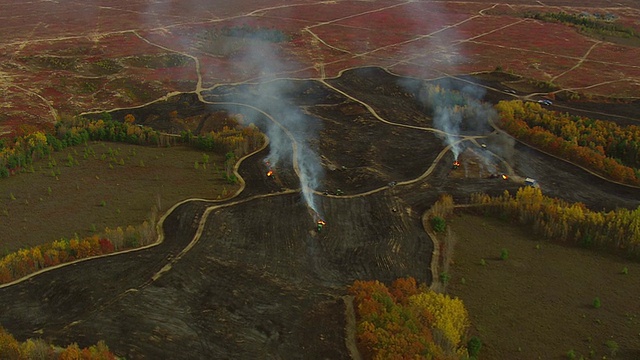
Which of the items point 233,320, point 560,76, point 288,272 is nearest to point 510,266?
point 288,272

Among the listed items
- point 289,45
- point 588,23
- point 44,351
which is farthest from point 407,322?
point 588,23

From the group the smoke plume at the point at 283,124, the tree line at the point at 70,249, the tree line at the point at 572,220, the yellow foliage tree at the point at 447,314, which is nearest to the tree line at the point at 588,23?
the smoke plume at the point at 283,124

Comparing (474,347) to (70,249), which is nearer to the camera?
(474,347)

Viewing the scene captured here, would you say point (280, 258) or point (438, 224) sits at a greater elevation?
point (438, 224)

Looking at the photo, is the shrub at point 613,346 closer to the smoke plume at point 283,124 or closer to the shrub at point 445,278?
the shrub at point 445,278

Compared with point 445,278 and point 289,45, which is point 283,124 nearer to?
point 445,278

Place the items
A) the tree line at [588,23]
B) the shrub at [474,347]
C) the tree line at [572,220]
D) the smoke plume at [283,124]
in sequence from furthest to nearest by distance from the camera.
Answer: the tree line at [588,23] < the smoke plume at [283,124] < the tree line at [572,220] < the shrub at [474,347]

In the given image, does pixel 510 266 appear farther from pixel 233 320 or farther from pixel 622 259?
pixel 233 320
